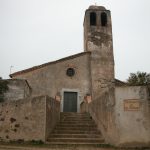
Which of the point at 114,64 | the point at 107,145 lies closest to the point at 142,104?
the point at 107,145

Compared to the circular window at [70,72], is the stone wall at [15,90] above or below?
below

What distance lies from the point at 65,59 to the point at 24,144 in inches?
394

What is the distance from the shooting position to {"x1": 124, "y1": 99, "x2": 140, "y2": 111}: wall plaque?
28.2 feet

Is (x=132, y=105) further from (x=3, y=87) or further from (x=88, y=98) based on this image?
(x=88, y=98)

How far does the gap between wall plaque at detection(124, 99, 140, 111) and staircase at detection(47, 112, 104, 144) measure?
190 centimetres

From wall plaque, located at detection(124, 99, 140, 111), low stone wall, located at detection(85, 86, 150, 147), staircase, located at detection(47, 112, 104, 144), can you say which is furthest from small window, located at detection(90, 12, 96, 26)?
wall plaque, located at detection(124, 99, 140, 111)

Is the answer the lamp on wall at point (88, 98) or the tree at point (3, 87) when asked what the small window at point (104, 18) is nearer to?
the lamp on wall at point (88, 98)

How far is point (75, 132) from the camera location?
10.4m

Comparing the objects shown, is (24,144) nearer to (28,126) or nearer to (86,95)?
(28,126)

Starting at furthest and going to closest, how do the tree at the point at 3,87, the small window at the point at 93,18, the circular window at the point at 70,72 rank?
the small window at the point at 93,18 < the circular window at the point at 70,72 < the tree at the point at 3,87

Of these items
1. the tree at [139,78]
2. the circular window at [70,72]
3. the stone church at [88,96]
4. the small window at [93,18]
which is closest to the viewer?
the stone church at [88,96]

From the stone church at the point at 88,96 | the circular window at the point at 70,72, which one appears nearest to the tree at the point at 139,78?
the stone church at the point at 88,96

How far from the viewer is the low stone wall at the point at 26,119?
31.6ft

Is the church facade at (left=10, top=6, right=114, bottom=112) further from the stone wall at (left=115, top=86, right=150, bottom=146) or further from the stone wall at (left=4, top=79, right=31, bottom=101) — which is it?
the stone wall at (left=115, top=86, right=150, bottom=146)
